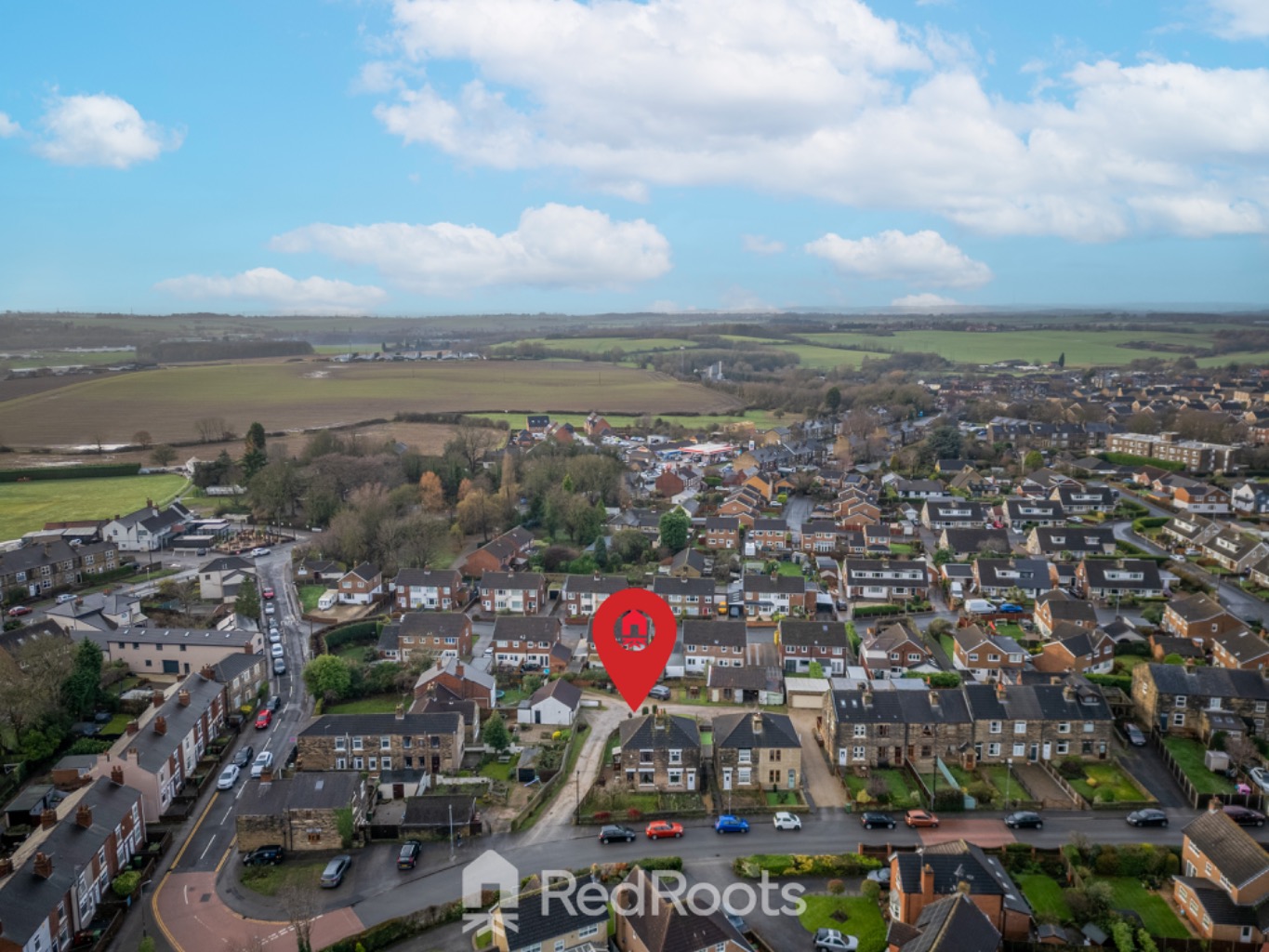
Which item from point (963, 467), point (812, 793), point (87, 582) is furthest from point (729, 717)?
point (963, 467)

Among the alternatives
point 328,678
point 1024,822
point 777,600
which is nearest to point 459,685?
point 328,678

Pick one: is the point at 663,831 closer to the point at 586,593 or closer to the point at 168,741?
the point at 168,741

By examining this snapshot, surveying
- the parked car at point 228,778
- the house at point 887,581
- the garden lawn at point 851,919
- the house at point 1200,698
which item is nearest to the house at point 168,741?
the parked car at point 228,778

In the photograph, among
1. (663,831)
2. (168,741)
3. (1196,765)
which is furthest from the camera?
(1196,765)

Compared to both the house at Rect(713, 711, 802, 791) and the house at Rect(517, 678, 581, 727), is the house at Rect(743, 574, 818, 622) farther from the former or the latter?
the house at Rect(713, 711, 802, 791)

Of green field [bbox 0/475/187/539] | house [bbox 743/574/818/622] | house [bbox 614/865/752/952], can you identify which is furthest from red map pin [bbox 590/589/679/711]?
green field [bbox 0/475/187/539]

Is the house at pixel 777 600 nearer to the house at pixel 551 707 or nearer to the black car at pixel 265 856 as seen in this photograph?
the house at pixel 551 707
